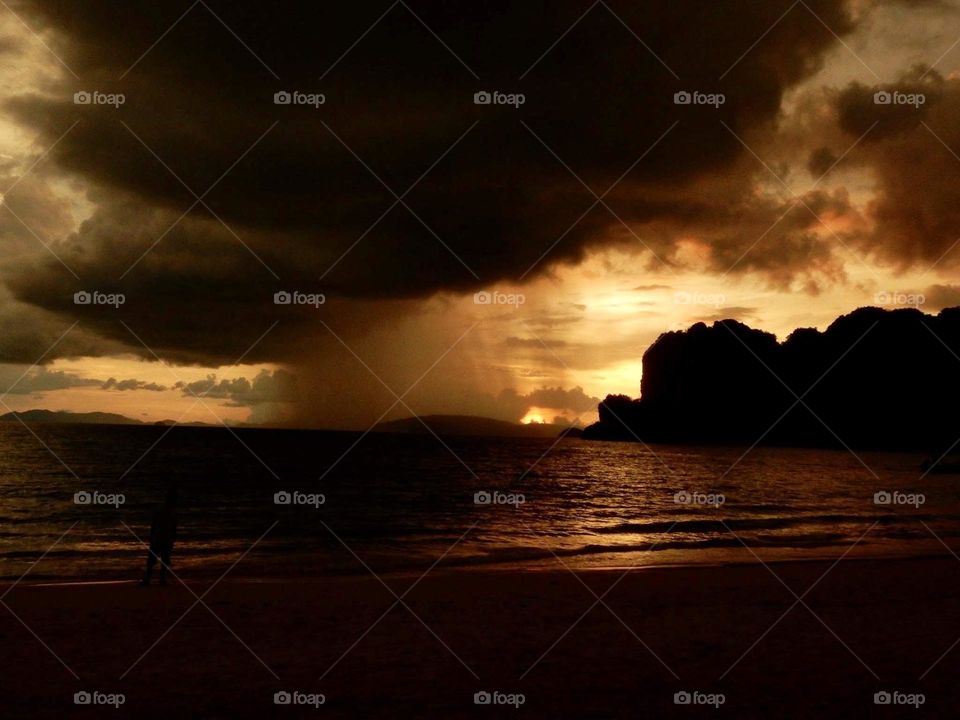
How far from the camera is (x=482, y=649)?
1081 centimetres

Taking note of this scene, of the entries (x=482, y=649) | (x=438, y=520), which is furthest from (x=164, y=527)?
(x=438, y=520)

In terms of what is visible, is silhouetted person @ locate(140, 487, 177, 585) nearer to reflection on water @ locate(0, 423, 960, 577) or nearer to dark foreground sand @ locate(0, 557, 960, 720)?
dark foreground sand @ locate(0, 557, 960, 720)

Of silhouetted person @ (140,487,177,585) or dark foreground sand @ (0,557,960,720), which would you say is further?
silhouetted person @ (140,487,177,585)

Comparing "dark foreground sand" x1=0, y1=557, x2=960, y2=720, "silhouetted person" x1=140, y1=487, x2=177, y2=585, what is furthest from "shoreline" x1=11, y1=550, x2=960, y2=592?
"silhouetted person" x1=140, y1=487, x2=177, y2=585

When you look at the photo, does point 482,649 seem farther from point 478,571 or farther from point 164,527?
point 478,571

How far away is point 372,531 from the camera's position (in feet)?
105

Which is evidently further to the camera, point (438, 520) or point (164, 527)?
point (438, 520)

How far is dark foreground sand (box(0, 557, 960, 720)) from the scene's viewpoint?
830cm

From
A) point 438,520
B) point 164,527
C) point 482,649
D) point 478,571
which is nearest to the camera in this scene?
point 482,649

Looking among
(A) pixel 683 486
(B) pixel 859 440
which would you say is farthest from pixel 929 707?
(B) pixel 859 440

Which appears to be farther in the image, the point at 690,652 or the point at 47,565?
the point at 47,565

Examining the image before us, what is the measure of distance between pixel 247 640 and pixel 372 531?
69.2 ft

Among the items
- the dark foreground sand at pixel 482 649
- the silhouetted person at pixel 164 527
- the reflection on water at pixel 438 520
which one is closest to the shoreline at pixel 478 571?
the reflection on water at pixel 438 520

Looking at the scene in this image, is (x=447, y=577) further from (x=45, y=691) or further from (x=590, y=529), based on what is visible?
(x=590, y=529)
